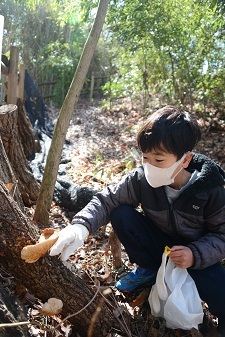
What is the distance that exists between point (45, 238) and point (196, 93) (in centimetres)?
586

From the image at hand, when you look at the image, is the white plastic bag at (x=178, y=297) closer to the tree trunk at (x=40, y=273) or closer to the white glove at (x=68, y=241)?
the tree trunk at (x=40, y=273)

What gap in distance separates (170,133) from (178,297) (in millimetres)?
819

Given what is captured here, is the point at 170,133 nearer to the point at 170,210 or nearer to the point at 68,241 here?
the point at 170,210

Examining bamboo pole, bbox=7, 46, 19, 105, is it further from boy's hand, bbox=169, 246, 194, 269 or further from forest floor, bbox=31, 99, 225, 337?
boy's hand, bbox=169, 246, 194, 269

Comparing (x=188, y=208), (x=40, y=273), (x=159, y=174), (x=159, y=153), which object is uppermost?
(x=159, y=153)

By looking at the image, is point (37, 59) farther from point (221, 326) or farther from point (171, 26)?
point (221, 326)

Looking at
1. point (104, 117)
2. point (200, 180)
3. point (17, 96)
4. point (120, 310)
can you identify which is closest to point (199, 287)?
point (120, 310)

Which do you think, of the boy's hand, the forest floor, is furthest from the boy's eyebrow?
the forest floor

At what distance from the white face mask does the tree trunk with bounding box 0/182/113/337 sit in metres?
0.63

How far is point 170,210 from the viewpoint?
76.7 inches

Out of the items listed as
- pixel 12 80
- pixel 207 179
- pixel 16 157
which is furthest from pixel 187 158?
pixel 12 80

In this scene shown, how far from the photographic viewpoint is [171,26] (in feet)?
20.6

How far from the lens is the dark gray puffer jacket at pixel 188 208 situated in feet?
5.94

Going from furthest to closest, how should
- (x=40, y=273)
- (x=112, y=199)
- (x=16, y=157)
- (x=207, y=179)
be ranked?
(x=16, y=157) → (x=112, y=199) → (x=207, y=179) → (x=40, y=273)
